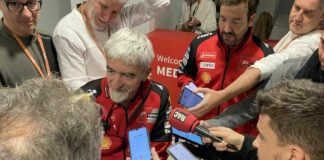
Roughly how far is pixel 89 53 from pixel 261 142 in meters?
1.04

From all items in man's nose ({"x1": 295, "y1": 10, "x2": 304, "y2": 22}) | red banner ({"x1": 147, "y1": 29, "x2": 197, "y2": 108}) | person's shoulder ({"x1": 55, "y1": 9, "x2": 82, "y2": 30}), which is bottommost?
red banner ({"x1": 147, "y1": 29, "x2": 197, "y2": 108})

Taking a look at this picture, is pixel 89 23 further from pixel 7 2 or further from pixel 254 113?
pixel 254 113

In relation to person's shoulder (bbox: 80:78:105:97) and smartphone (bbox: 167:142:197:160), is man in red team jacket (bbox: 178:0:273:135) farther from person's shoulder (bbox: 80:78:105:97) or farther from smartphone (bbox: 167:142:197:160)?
person's shoulder (bbox: 80:78:105:97)

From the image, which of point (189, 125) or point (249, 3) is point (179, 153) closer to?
point (189, 125)

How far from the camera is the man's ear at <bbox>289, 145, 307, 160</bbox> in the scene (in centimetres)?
84

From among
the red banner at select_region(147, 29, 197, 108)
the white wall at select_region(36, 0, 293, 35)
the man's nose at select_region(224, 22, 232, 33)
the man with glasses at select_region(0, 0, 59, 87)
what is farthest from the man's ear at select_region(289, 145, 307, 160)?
the red banner at select_region(147, 29, 197, 108)

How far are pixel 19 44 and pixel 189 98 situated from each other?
0.88 m

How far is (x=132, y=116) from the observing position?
1.46 meters

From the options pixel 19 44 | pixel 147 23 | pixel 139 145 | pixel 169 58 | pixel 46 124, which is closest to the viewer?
pixel 46 124

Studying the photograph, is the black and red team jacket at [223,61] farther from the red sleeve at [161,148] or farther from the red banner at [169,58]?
the red banner at [169,58]

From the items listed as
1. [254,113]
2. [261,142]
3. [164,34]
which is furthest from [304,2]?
[164,34]

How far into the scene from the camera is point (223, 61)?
5.53 feet

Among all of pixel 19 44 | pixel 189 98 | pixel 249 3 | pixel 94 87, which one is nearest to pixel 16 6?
pixel 19 44

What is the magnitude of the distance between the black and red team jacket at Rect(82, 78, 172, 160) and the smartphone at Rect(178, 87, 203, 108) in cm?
10
